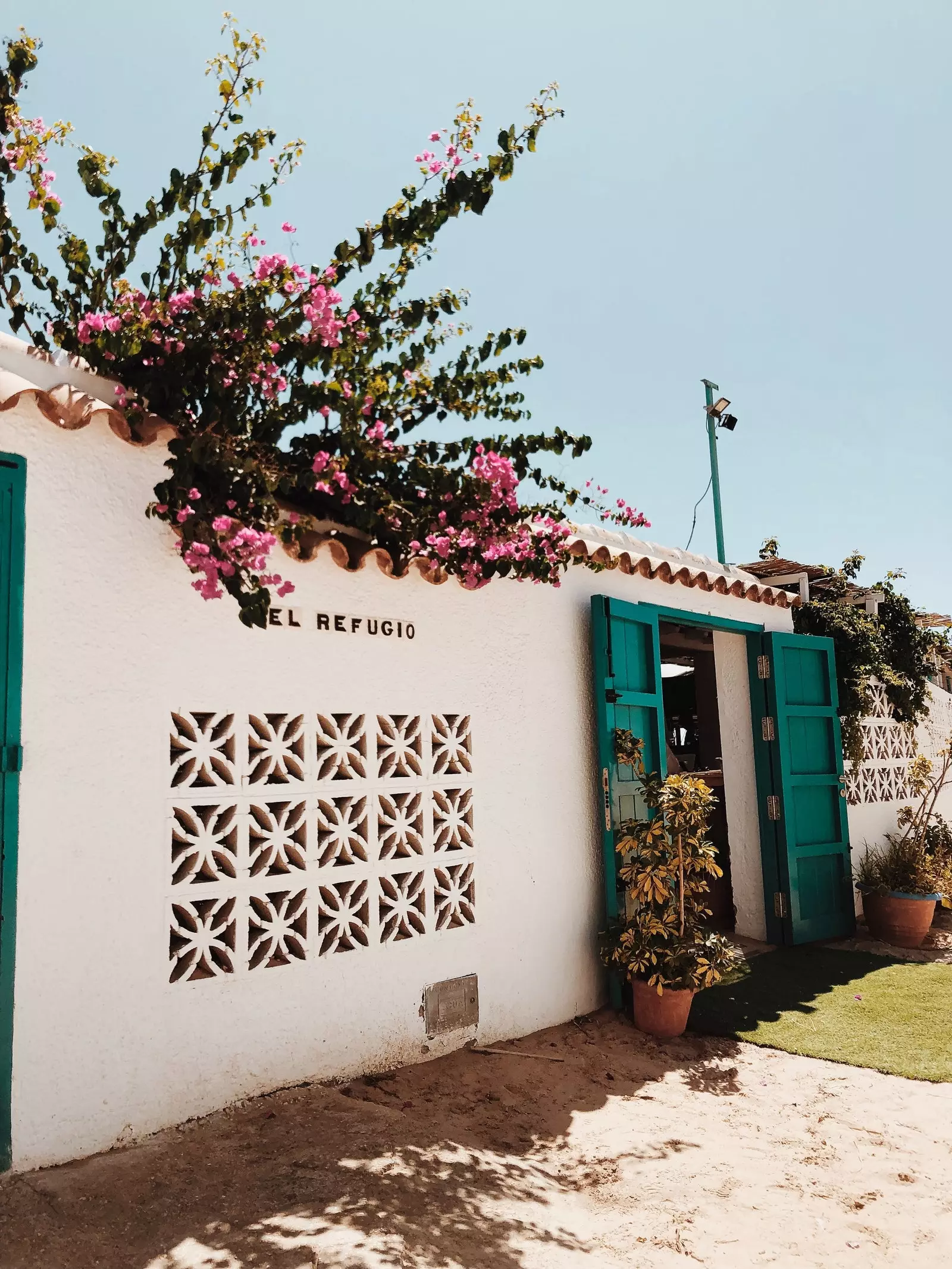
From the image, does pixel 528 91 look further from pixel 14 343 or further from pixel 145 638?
pixel 145 638

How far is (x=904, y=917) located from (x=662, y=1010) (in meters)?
3.19

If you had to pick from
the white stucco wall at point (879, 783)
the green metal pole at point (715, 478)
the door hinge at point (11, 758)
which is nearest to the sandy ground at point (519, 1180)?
the door hinge at point (11, 758)

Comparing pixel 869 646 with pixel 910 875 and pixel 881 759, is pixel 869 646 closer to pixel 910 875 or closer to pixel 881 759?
pixel 881 759

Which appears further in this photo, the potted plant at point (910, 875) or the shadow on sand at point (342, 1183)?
the potted plant at point (910, 875)

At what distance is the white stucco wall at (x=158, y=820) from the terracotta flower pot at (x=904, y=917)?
365 centimetres

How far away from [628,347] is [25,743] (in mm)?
6654

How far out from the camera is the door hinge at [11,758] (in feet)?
9.09

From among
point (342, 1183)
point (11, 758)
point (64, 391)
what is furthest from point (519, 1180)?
point (64, 391)

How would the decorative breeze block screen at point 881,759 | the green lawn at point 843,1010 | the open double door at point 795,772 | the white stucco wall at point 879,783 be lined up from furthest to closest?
the decorative breeze block screen at point 881,759, the white stucco wall at point 879,783, the open double door at point 795,772, the green lawn at point 843,1010

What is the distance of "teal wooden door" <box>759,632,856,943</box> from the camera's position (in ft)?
21.8

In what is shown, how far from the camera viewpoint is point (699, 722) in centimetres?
1072

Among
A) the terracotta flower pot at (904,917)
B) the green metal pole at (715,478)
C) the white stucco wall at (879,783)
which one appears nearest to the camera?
the terracotta flower pot at (904,917)

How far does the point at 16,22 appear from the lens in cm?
298

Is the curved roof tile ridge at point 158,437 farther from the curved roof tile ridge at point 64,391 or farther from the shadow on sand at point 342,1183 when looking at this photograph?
the shadow on sand at point 342,1183
